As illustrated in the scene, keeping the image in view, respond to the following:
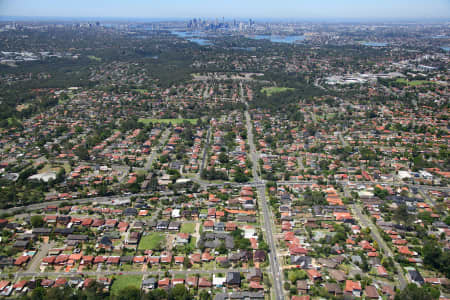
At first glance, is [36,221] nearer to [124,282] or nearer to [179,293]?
[124,282]

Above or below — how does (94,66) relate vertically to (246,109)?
above

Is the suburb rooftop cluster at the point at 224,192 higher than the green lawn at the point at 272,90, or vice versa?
the green lawn at the point at 272,90

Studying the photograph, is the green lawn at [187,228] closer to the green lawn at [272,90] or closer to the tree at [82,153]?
the tree at [82,153]

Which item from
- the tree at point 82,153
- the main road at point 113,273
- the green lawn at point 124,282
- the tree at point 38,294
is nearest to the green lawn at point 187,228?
the main road at point 113,273

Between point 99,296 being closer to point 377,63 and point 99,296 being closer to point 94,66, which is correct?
point 94,66

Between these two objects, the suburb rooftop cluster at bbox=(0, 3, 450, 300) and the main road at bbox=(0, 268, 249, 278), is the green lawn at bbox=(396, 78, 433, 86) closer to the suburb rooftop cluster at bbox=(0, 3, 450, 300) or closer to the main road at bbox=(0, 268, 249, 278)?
the suburb rooftop cluster at bbox=(0, 3, 450, 300)

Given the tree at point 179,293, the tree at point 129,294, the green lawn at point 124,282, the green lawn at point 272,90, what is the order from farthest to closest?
the green lawn at point 272,90, the green lawn at point 124,282, the tree at point 179,293, the tree at point 129,294

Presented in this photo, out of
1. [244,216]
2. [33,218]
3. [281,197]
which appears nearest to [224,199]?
[244,216]
